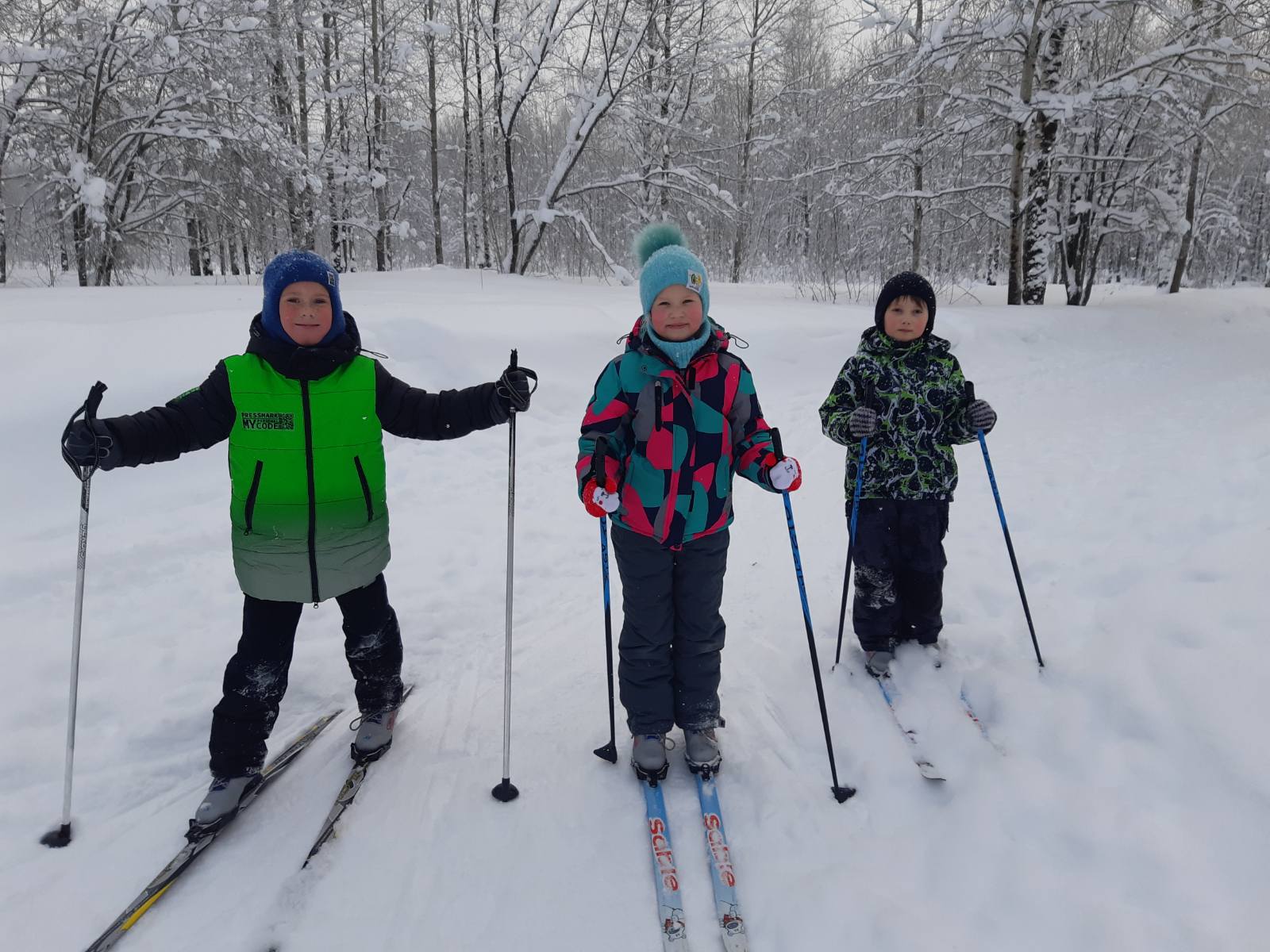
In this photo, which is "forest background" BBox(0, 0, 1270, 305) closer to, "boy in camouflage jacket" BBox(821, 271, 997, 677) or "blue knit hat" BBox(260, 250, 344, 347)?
"blue knit hat" BBox(260, 250, 344, 347)

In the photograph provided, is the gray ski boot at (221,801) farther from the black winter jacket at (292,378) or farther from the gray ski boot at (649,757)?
the gray ski boot at (649,757)

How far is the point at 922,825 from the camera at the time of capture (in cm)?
237

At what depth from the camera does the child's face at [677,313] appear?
2.42 metres

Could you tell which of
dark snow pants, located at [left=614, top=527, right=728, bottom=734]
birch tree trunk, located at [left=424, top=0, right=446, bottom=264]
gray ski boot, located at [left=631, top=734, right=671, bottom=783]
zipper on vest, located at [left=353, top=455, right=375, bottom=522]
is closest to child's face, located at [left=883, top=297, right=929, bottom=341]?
dark snow pants, located at [left=614, top=527, right=728, bottom=734]

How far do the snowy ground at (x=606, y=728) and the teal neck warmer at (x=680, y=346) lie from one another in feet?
5.38

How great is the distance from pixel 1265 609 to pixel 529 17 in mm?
14547

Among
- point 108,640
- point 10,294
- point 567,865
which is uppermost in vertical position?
point 10,294

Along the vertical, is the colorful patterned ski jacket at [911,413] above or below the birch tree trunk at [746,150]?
below

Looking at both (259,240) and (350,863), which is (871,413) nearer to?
(350,863)

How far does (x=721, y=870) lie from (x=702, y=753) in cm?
49

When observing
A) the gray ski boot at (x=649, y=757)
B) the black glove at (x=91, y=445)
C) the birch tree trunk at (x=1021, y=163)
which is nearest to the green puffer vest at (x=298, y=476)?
the black glove at (x=91, y=445)

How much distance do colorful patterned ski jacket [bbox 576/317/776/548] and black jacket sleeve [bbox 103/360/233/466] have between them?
49.6 inches

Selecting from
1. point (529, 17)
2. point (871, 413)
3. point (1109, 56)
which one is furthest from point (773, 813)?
point (1109, 56)

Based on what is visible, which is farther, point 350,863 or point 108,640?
point 108,640
